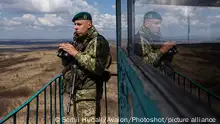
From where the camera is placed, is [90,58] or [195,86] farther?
[90,58]

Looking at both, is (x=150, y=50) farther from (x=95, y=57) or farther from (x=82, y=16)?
(x=82, y=16)

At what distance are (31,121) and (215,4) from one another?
9.93 m

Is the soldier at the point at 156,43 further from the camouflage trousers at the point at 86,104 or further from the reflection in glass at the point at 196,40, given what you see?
the camouflage trousers at the point at 86,104

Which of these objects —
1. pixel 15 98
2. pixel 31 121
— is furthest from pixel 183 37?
pixel 15 98

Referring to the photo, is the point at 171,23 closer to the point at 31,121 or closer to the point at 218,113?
the point at 218,113

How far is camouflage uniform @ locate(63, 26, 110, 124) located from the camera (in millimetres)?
2678

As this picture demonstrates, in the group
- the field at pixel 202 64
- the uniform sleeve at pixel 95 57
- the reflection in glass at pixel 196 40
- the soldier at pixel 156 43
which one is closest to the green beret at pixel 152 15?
the soldier at pixel 156 43

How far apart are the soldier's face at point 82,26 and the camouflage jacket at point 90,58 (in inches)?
1.8

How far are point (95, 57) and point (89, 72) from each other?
0.73ft

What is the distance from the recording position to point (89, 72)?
2826 millimetres

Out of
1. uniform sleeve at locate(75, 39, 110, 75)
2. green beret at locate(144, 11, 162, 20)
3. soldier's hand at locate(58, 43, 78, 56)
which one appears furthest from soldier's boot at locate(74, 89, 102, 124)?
green beret at locate(144, 11, 162, 20)

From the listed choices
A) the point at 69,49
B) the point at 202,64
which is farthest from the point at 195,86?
the point at 69,49

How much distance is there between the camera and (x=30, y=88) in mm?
18078

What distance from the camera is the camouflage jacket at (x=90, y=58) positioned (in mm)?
2664
